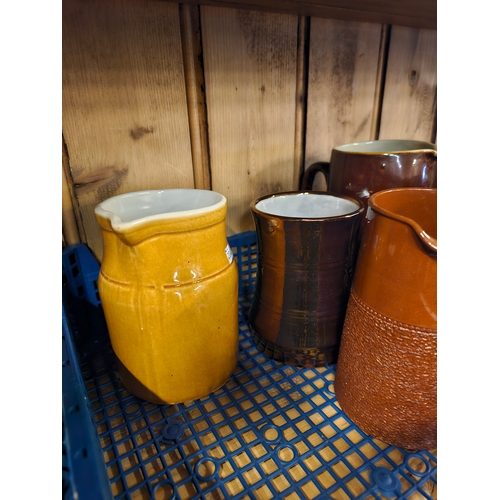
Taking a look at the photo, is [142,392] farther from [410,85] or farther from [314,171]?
[410,85]

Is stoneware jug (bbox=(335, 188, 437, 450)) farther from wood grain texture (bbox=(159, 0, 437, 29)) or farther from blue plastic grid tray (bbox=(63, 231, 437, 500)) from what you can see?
wood grain texture (bbox=(159, 0, 437, 29))

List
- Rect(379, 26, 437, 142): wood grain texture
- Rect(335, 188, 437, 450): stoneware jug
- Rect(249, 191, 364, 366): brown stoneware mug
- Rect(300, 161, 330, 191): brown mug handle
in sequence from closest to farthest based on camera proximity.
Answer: Rect(335, 188, 437, 450): stoneware jug → Rect(249, 191, 364, 366): brown stoneware mug → Rect(300, 161, 330, 191): brown mug handle → Rect(379, 26, 437, 142): wood grain texture

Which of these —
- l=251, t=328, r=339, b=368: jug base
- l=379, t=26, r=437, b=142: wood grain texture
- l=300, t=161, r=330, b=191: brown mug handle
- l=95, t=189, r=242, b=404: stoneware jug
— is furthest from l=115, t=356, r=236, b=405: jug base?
l=379, t=26, r=437, b=142: wood grain texture

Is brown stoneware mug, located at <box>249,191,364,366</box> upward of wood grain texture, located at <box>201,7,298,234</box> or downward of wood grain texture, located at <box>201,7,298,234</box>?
downward

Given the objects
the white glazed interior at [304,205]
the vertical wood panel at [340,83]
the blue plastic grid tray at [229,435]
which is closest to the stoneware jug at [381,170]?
the white glazed interior at [304,205]

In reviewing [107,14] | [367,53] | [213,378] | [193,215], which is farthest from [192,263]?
[367,53]

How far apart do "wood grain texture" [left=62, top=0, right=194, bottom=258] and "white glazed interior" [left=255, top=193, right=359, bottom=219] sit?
16cm

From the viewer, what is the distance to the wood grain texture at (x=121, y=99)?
0.48m

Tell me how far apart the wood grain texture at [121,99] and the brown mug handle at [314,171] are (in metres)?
0.21

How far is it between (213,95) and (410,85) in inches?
18.2

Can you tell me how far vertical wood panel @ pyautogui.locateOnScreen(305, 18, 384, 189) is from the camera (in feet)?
2.13

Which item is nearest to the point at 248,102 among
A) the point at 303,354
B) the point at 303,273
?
the point at 303,273

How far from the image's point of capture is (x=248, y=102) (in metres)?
0.61

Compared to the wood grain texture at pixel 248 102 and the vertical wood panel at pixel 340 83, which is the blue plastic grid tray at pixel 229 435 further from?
the vertical wood panel at pixel 340 83
